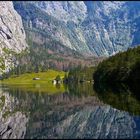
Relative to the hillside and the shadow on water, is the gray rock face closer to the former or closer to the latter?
the shadow on water

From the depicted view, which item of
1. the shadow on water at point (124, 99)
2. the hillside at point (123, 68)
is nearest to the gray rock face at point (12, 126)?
the shadow on water at point (124, 99)

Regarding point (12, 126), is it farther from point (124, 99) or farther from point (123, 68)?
point (123, 68)

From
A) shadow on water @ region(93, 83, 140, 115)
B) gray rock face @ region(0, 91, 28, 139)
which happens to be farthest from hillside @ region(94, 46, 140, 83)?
gray rock face @ region(0, 91, 28, 139)

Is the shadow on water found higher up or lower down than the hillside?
lower down

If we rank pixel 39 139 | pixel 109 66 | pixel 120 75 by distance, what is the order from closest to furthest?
pixel 39 139
pixel 120 75
pixel 109 66

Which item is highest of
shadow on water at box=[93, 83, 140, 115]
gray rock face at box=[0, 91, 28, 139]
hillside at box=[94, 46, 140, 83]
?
hillside at box=[94, 46, 140, 83]

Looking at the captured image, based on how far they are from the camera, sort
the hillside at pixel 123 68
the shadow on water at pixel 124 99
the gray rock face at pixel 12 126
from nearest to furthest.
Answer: the gray rock face at pixel 12 126 < the shadow on water at pixel 124 99 < the hillside at pixel 123 68

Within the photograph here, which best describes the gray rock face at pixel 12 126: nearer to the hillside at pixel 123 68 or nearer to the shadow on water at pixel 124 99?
the shadow on water at pixel 124 99

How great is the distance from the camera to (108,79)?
602 feet

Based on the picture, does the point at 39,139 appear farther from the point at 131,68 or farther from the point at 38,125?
the point at 131,68

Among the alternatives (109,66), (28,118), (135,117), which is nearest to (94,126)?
(135,117)

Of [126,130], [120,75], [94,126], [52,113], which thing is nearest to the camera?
[126,130]

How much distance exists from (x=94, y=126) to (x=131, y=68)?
10308 cm

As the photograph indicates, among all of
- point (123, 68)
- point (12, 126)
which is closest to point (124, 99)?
point (12, 126)
